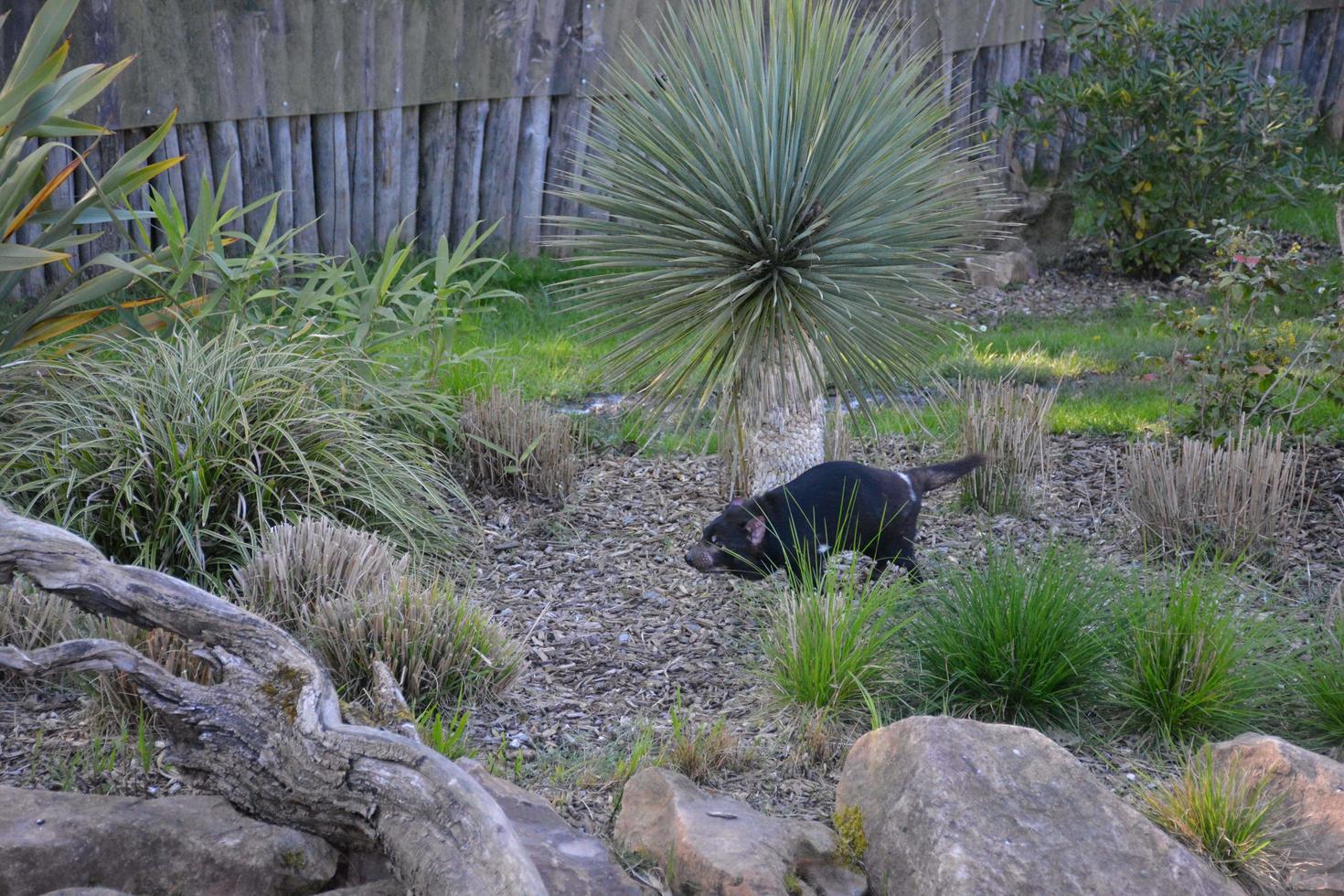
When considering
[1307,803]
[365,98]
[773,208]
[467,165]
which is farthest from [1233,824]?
[467,165]

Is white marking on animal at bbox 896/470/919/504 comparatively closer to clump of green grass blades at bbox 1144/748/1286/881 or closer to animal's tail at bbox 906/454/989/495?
animal's tail at bbox 906/454/989/495

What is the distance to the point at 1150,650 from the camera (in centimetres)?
350

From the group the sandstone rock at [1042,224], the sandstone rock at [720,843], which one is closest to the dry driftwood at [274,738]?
the sandstone rock at [720,843]

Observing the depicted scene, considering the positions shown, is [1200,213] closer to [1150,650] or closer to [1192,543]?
[1192,543]

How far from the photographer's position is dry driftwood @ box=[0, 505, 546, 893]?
2441 millimetres

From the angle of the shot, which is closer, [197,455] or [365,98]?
[197,455]

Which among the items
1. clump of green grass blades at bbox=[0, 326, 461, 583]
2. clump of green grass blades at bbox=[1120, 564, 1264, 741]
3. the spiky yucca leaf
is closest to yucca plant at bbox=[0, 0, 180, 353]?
clump of green grass blades at bbox=[0, 326, 461, 583]

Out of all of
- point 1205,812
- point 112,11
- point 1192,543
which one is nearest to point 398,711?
point 1205,812

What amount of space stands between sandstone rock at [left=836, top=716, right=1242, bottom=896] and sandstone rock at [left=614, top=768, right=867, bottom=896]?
15 centimetres

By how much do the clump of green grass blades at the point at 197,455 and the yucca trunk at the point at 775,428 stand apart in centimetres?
115

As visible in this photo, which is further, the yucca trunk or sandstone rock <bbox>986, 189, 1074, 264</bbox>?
sandstone rock <bbox>986, 189, 1074, 264</bbox>

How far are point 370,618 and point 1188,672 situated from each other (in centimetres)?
230

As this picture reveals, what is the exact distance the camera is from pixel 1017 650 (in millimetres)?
3535

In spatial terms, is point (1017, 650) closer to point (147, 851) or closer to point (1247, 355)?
point (147, 851)
